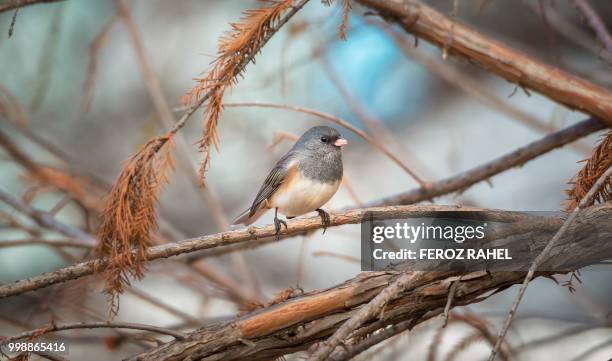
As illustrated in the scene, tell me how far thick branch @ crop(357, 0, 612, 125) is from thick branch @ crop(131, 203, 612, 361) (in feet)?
1.97

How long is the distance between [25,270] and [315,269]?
4.48 feet

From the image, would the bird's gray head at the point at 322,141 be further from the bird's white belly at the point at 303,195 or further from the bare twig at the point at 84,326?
the bare twig at the point at 84,326

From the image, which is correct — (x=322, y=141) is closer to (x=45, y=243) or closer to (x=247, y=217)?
(x=247, y=217)

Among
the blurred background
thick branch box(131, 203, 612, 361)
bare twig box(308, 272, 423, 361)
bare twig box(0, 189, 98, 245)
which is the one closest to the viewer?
bare twig box(308, 272, 423, 361)

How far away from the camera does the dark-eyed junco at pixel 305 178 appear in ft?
6.85

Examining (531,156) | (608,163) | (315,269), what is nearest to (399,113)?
(315,269)

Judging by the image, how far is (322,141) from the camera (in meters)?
2.23

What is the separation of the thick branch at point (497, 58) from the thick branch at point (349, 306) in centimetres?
60

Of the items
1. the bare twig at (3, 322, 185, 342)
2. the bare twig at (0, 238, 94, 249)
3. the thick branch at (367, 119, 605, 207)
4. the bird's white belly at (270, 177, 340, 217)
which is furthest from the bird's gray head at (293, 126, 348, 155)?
the bare twig at (3, 322, 185, 342)

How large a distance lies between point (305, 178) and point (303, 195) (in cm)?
6

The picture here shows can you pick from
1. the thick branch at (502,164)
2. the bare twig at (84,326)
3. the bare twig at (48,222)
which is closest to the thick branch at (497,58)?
the thick branch at (502,164)

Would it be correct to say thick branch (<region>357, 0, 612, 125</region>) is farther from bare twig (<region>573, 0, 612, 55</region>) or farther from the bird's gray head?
the bird's gray head

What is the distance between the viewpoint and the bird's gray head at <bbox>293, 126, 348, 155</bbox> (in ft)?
7.22

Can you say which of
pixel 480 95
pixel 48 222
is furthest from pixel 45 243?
pixel 480 95
